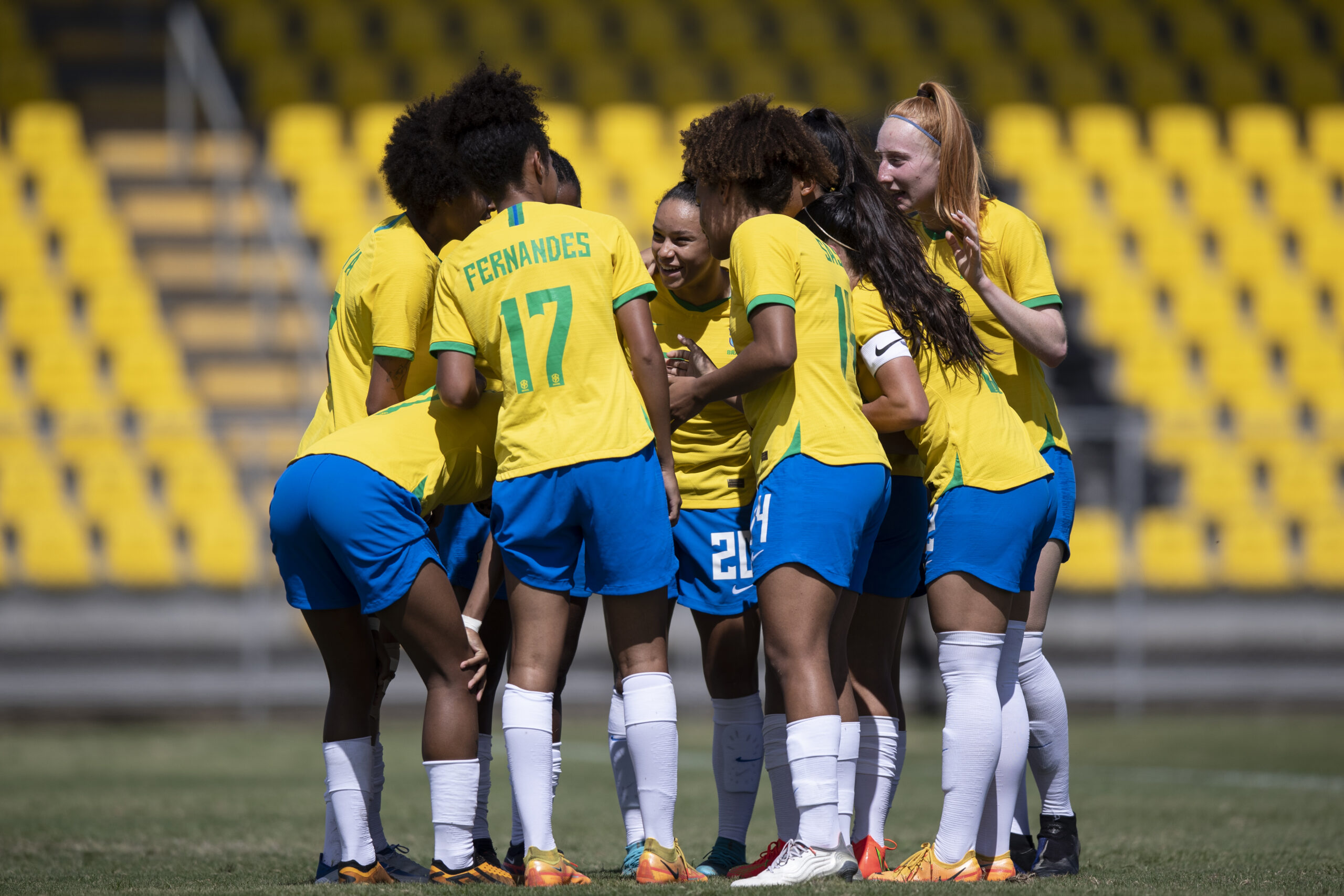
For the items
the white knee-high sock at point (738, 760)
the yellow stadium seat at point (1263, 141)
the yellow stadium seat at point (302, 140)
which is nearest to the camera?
the white knee-high sock at point (738, 760)

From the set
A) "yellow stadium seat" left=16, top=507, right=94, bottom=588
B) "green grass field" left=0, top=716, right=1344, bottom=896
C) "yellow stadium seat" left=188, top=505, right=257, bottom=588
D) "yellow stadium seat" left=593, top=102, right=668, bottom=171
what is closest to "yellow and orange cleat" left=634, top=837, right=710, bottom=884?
"green grass field" left=0, top=716, right=1344, bottom=896

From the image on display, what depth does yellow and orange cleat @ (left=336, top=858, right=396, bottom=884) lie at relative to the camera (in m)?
3.82

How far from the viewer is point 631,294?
12.3ft

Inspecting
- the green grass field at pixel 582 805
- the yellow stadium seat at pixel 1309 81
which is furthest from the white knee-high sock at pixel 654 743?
the yellow stadium seat at pixel 1309 81

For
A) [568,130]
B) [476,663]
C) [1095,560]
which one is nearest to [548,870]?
[476,663]

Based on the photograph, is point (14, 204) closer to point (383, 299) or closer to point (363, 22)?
point (363, 22)

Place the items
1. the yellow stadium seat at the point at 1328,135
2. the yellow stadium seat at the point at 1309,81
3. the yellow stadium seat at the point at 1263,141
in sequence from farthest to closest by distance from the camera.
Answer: the yellow stadium seat at the point at 1309,81, the yellow stadium seat at the point at 1328,135, the yellow stadium seat at the point at 1263,141

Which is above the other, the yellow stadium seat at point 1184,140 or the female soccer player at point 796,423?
the yellow stadium seat at point 1184,140

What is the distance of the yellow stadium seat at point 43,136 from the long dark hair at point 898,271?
1164 cm

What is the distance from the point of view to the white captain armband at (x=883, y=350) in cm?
380

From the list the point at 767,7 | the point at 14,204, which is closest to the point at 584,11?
the point at 767,7

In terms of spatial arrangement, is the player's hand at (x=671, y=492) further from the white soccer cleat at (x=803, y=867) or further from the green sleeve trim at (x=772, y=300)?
the white soccer cleat at (x=803, y=867)

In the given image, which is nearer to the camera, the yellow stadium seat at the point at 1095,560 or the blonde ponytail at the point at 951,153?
the blonde ponytail at the point at 951,153

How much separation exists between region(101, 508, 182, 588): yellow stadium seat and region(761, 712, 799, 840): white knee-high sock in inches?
297
